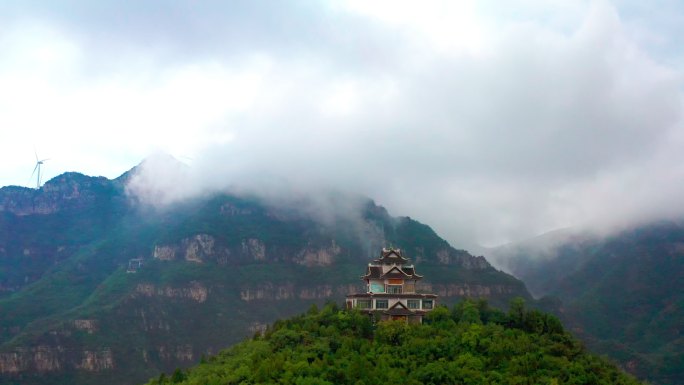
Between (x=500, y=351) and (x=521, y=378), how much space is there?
671 cm

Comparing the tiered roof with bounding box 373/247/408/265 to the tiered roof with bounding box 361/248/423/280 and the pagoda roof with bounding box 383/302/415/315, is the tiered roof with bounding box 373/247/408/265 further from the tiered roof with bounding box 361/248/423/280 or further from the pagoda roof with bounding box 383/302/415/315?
the pagoda roof with bounding box 383/302/415/315

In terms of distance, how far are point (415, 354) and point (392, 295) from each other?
2121cm

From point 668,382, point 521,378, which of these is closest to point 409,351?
point 521,378

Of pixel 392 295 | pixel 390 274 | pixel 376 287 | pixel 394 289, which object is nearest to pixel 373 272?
pixel 376 287

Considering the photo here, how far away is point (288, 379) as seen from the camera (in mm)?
69750

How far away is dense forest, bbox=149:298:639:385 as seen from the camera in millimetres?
71312

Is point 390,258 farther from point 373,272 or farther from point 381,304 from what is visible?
point 381,304

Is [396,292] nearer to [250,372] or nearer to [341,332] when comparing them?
[341,332]

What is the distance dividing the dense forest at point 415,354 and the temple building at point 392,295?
3.38 metres

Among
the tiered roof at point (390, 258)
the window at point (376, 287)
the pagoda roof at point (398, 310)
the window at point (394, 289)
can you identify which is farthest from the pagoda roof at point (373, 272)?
the pagoda roof at point (398, 310)

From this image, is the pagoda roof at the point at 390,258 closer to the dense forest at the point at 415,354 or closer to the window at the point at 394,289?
the window at the point at 394,289

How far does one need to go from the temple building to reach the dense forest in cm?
338

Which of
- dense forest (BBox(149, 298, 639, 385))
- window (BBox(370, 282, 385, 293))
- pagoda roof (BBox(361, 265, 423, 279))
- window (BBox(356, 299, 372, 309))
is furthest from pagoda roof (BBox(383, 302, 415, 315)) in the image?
pagoda roof (BBox(361, 265, 423, 279))

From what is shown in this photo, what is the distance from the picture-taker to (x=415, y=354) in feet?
254
